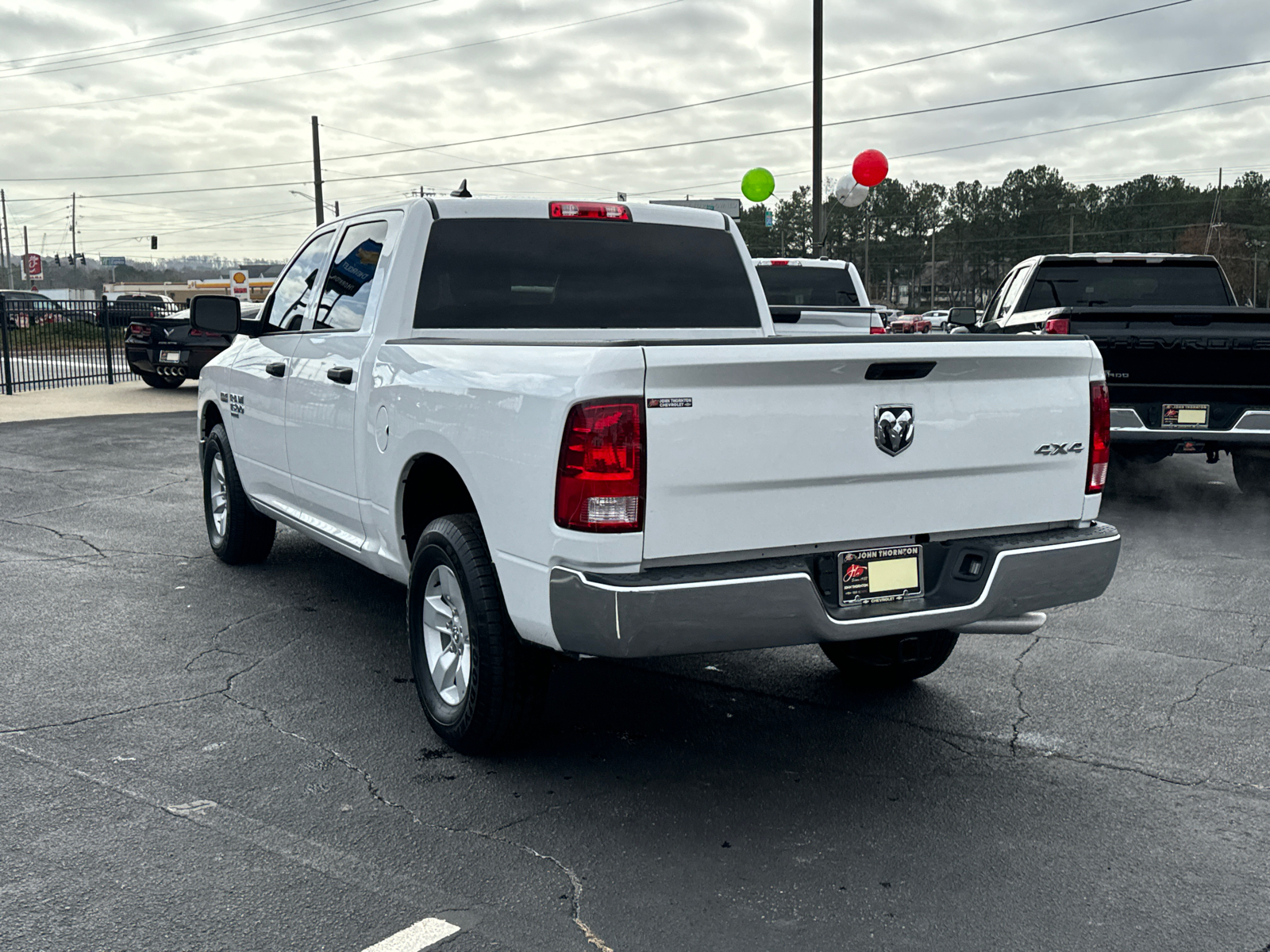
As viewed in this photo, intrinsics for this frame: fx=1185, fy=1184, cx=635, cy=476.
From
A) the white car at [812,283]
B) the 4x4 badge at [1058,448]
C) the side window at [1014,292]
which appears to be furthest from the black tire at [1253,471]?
the 4x4 badge at [1058,448]

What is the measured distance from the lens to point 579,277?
17.3ft

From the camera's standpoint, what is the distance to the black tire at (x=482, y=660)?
3.90 metres

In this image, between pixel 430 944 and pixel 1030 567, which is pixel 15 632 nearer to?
pixel 430 944

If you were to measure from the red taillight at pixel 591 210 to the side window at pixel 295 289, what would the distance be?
1.29 metres

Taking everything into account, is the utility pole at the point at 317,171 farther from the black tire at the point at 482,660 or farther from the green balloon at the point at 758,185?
the black tire at the point at 482,660

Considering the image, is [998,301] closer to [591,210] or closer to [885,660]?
[591,210]

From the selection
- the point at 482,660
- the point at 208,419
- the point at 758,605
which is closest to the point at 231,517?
the point at 208,419

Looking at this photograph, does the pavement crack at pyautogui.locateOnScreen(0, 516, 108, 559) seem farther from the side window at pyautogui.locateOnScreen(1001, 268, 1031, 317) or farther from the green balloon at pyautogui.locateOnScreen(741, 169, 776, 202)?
the green balloon at pyautogui.locateOnScreen(741, 169, 776, 202)

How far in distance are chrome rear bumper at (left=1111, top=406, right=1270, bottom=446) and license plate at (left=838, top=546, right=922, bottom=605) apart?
5.53 meters

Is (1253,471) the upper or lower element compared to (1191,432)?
lower

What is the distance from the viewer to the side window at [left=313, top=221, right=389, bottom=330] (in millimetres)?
5238

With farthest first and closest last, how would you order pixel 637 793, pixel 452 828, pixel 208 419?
1. pixel 208 419
2. pixel 637 793
3. pixel 452 828

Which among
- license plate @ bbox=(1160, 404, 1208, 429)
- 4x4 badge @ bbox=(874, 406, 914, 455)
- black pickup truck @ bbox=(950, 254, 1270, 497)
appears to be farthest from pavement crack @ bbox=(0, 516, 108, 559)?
license plate @ bbox=(1160, 404, 1208, 429)

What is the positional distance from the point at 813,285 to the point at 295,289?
802 centimetres
